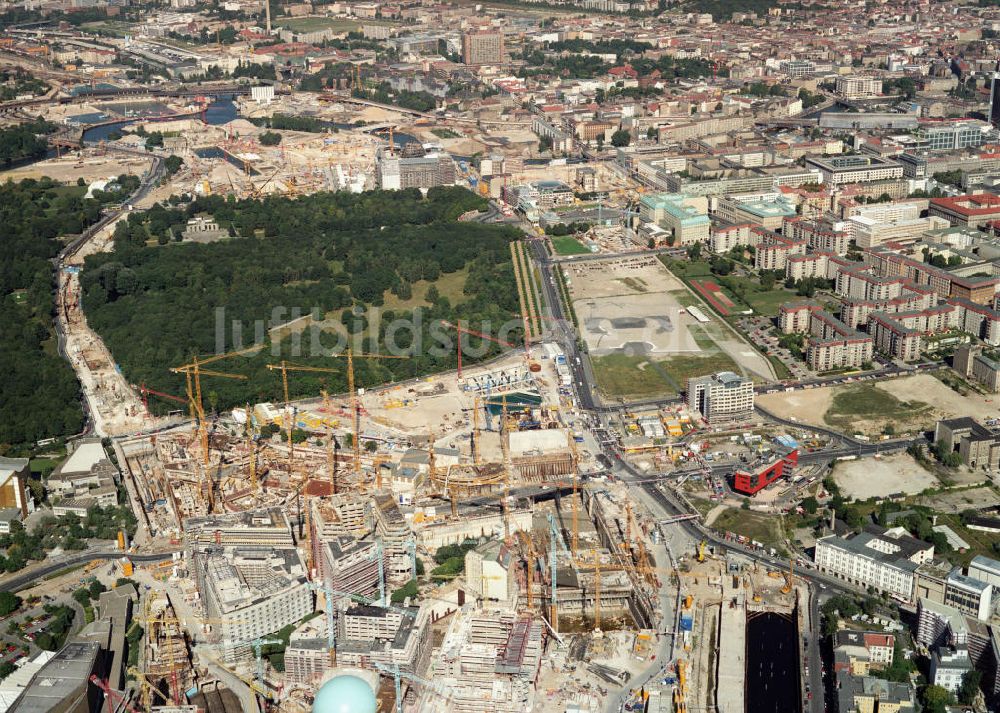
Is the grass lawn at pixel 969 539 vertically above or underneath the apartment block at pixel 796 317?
underneath

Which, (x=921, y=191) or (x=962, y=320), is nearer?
(x=962, y=320)

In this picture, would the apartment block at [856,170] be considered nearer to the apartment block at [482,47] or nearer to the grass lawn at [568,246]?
the grass lawn at [568,246]

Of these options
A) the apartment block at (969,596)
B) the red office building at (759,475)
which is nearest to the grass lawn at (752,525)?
the red office building at (759,475)

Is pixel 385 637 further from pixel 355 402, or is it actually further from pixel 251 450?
pixel 355 402

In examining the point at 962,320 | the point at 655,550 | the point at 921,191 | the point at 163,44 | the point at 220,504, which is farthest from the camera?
the point at 163,44

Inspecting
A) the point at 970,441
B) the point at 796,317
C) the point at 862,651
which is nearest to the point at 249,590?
the point at 862,651

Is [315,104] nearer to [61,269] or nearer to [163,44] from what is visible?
[163,44]

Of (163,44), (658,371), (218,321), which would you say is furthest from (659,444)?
(163,44)
